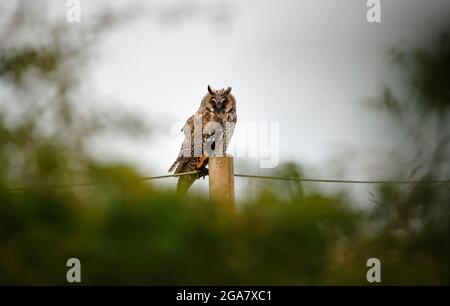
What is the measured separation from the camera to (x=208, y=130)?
466cm

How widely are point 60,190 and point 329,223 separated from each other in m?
0.40

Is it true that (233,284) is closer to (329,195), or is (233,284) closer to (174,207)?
(174,207)

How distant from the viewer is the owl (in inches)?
163

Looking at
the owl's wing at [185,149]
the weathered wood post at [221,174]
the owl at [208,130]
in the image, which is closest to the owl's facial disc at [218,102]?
the owl at [208,130]

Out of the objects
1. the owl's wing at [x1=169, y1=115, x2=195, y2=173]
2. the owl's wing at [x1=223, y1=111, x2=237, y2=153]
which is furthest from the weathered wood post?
the owl's wing at [x1=223, y1=111, x2=237, y2=153]

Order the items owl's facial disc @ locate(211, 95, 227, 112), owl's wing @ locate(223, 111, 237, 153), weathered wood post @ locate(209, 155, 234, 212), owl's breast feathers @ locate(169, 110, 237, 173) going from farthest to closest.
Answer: owl's facial disc @ locate(211, 95, 227, 112), owl's wing @ locate(223, 111, 237, 153), owl's breast feathers @ locate(169, 110, 237, 173), weathered wood post @ locate(209, 155, 234, 212)

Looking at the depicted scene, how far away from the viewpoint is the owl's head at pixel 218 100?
191 inches

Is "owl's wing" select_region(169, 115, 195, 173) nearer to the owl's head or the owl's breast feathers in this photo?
the owl's breast feathers

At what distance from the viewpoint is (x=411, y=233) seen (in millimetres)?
1070

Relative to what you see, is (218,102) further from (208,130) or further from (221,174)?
(221,174)

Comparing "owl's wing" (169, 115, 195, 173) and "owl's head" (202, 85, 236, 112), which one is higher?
"owl's head" (202, 85, 236, 112)

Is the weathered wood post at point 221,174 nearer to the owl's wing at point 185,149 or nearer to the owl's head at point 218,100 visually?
the owl's wing at point 185,149

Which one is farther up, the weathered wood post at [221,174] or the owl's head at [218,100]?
the owl's head at [218,100]
